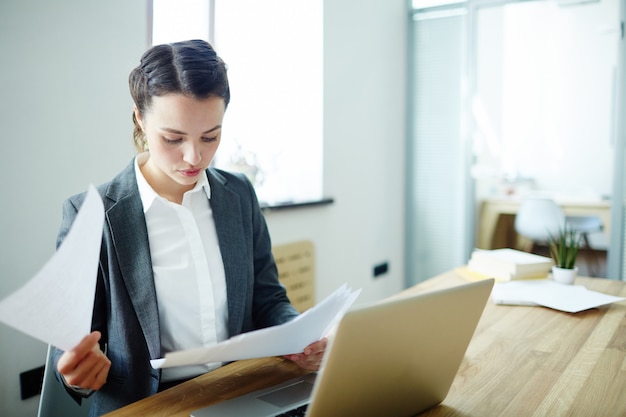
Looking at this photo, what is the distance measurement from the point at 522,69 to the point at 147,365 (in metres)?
5.53

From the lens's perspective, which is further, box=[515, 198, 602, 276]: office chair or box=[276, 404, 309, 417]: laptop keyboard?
box=[515, 198, 602, 276]: office chair

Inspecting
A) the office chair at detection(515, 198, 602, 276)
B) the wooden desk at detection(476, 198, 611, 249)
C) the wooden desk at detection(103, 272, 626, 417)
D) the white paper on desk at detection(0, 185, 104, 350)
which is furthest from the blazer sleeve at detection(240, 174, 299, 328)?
the office chair at detection(515, 198, 602, 276)

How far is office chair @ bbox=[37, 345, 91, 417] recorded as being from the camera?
115 centimetres

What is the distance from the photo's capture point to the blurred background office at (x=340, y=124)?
181 cm

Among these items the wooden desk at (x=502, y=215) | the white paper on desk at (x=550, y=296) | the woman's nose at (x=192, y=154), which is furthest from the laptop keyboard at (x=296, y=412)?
the wooden desk at (x=502, y=215)

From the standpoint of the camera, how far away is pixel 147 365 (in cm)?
119

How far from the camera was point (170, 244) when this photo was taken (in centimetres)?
130

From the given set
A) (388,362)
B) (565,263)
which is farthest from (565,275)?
(388,362)

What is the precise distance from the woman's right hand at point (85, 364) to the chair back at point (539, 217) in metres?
3.80

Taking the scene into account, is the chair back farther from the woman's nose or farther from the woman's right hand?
the woman's right hand

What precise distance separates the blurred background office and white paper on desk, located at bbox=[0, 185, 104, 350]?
1133 millimetres

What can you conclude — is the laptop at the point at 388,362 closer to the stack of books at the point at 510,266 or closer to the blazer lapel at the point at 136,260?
the blazer lapel at the point at 136,260

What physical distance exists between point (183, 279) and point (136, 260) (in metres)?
0.12

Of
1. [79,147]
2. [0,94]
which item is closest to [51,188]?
[79,147]
